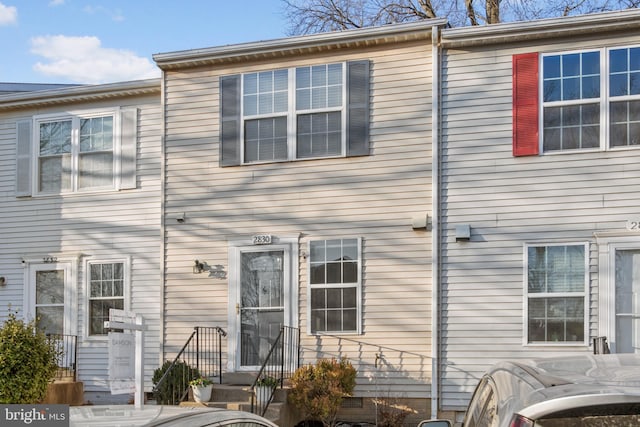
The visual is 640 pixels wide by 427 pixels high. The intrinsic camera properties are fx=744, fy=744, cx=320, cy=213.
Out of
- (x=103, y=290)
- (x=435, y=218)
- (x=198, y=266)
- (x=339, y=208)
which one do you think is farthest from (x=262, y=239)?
(x=103, y=290)

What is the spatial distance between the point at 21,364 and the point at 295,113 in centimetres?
517

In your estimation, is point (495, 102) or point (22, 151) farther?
point (22, 151)

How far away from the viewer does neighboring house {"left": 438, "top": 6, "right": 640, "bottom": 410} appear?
9672mm

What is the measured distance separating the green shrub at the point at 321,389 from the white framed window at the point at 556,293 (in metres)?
2.54

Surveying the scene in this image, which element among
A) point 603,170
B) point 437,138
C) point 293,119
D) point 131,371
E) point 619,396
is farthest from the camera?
point 293,119

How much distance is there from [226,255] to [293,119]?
2.31m

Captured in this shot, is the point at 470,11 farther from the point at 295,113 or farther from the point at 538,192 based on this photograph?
the point at 538,192

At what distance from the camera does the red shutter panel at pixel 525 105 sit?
33.0ft

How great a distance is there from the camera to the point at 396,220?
10570mm

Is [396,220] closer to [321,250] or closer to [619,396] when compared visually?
[321,250]

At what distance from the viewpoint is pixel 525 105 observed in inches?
398

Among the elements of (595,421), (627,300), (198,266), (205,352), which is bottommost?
(205,352)

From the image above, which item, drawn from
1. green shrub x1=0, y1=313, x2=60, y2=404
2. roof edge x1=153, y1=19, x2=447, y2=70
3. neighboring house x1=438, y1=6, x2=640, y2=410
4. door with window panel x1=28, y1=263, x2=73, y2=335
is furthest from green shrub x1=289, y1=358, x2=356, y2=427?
door with window panel x1=28, y1=263, x2=73, y2=335

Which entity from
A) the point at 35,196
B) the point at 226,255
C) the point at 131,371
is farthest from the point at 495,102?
the point at 35,196
